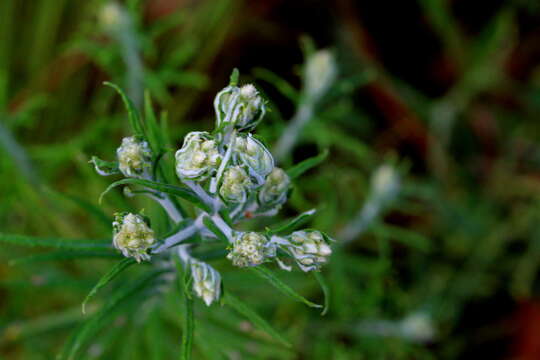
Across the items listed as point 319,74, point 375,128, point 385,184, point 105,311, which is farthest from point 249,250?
point 375,128

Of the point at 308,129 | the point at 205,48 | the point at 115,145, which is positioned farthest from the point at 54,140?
the point at 308,129

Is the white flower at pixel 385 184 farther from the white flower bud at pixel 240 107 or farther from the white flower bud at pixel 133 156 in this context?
the white flower bud at pixel 133 156

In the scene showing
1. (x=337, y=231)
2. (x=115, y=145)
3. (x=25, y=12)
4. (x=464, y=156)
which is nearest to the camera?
(x=115, y=145)

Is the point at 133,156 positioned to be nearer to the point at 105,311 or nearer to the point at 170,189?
the point at 170,189

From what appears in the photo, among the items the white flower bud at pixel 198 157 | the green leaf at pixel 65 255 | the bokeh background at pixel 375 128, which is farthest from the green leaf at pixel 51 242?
the bokeh background at pixel 375 128

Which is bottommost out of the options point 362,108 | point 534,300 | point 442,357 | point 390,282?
point 390,282

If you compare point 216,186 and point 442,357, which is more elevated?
point 442,357

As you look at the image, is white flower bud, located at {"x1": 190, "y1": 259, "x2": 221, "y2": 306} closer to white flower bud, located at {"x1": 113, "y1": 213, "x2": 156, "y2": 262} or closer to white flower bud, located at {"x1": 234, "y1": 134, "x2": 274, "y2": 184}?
white flower bud, located at {"x1": 113, "y1": 213, "x2": 156, "y2": 262}

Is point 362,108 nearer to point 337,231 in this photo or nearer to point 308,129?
point 337,231
